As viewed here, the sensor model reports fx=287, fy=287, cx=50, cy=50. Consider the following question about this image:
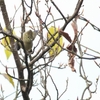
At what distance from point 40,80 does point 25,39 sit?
2.20ft

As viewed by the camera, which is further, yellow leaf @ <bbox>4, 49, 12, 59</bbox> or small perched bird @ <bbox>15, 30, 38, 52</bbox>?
yellow leaf @ <bbox>4, 49, 12, 59</bbox>

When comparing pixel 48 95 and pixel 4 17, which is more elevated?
pixel 4 17

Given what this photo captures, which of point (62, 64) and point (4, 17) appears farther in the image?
point (62, 64)

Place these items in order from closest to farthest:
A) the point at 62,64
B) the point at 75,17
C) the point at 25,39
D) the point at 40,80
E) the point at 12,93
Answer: the point at 75,17 → the point at 25,39 → the point at 62,64 → the point at 12,93 → the point at 40,80

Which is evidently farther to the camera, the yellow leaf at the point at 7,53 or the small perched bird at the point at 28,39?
the yellow leaf at the point at 7,53

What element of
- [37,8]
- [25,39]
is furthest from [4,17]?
[25,39]

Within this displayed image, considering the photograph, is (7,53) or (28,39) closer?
(28,39)

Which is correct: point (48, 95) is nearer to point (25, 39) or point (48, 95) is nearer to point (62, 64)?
point (62, 64)

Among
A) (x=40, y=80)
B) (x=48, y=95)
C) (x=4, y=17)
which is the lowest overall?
(x=48, y=95)

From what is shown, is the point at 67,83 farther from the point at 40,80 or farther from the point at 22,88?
the point at 22,88

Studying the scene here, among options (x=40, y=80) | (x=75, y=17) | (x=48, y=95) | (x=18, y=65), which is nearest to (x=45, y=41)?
(x=18, y=65)

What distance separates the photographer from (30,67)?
142 centimetres

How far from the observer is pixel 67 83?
184 cm

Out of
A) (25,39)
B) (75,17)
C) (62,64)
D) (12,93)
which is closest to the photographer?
(75,17)
